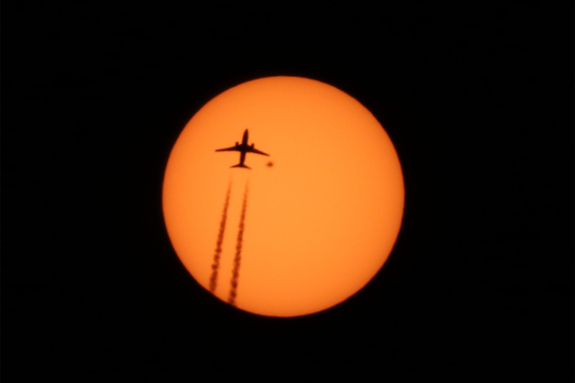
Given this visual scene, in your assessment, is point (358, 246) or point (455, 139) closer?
point (358, 246)

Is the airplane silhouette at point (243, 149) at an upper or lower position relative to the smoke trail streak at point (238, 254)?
upper

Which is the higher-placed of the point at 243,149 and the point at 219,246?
the point at 243,149

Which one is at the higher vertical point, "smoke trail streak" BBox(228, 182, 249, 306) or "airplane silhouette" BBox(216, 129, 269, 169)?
"airplane silhouette" BBox(216, 129, 269, 169)

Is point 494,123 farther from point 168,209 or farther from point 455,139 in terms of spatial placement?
point 168,209

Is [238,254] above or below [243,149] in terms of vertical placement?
below

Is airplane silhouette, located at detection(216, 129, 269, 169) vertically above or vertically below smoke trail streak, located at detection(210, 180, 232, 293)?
above

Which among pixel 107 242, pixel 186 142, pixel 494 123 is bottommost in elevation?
pixel 107 242

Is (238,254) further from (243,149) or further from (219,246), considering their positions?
(243,149)

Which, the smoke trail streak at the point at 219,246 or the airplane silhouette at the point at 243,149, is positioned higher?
the airplane silhouette at the point at 243,149

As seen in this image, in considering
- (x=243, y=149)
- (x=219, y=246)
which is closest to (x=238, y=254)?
(x=219, y=246)

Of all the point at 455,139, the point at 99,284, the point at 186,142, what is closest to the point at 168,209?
the point at 186,142

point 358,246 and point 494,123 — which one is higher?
point 494,123
